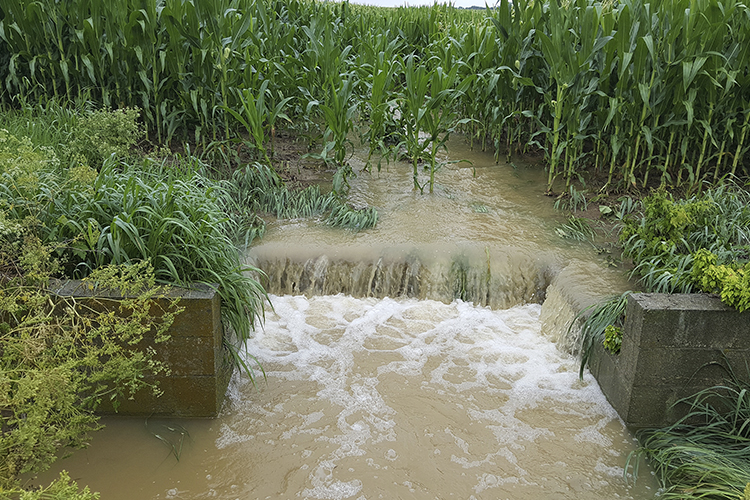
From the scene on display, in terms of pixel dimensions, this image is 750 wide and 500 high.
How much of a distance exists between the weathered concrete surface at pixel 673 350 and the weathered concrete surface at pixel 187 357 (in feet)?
8.39

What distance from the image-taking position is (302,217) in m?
5.92

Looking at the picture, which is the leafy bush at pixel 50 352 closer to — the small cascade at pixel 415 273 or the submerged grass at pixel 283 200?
the small cascade at pixel 415 273

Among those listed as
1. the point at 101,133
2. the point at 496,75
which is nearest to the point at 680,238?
the point at 496,75

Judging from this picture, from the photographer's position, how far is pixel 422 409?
3766 millimetres

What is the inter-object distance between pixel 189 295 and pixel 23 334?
942 mm

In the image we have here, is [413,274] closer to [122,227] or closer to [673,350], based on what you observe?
[673,350]

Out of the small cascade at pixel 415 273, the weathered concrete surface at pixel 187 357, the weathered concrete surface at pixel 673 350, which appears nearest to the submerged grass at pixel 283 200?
the small cascade at pixel 415 273

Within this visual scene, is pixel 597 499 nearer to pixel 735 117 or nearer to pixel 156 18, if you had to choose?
pixel 735 117

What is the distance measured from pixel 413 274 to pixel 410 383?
53.6 inches

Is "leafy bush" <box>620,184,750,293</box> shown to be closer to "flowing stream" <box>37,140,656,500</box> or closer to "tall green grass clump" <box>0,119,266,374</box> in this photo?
"flowing stream" <box>37,140,656,500</box>

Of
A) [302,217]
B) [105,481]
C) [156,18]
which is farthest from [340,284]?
[156,18]

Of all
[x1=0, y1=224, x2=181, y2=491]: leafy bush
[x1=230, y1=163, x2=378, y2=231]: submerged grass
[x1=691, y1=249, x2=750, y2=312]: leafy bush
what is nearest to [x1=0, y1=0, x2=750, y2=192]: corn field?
[x1=230, y1=163, x2=378, y2=231]: submerged grass

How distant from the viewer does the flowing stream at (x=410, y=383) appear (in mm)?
3172

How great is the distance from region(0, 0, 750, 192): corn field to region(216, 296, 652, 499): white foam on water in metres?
2.32
